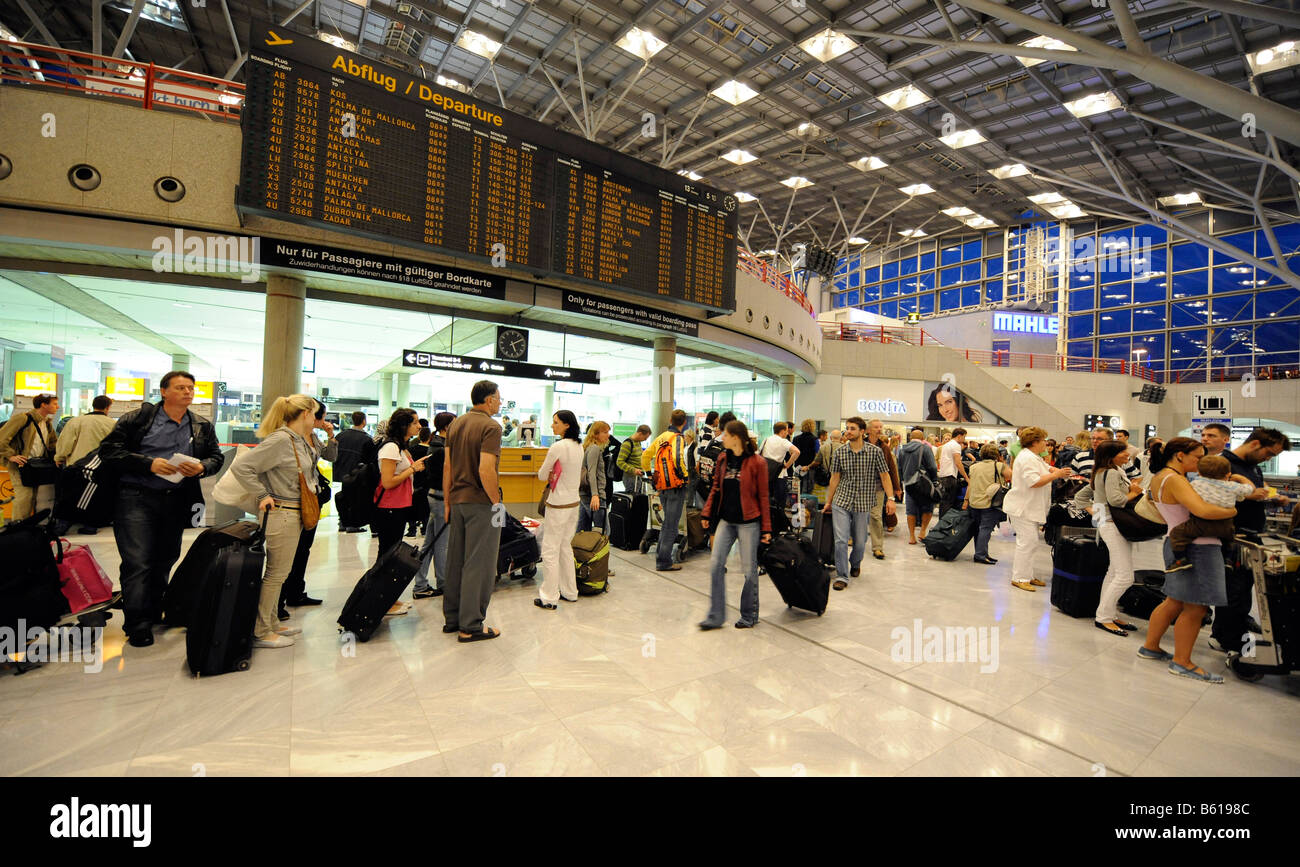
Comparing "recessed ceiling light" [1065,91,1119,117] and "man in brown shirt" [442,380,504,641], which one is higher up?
"recessed ceiling light" [1065,91,1119,117]

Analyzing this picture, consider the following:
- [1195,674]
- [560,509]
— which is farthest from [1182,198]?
[560,509]

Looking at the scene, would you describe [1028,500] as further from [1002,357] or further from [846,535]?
[1002,357]

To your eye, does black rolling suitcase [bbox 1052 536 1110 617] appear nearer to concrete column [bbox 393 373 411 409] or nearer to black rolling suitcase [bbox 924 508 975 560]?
black rolling suitcase [bbox 924 508 975 560]

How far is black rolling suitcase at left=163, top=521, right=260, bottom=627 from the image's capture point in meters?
3.47

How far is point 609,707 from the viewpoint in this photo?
3064mm

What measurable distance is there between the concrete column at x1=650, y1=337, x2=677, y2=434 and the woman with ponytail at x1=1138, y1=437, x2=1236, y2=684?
7.74 m

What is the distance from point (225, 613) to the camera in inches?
131

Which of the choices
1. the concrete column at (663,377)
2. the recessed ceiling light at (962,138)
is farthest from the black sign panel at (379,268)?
the recessed ceiling light at (962,138)

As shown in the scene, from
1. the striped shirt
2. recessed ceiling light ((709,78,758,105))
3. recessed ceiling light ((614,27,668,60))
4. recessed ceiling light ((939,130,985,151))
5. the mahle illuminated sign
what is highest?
recessed ceiling light ((709,78,758,105))

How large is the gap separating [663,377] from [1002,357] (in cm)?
1927

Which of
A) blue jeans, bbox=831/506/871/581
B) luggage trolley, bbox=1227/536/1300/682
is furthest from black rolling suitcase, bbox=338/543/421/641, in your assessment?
luggage trolley, bbox=1227/536/1300/682

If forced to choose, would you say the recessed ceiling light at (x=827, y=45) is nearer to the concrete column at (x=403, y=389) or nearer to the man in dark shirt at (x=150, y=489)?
the concrete column at (x=403, y=389)

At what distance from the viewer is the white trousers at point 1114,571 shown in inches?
183
